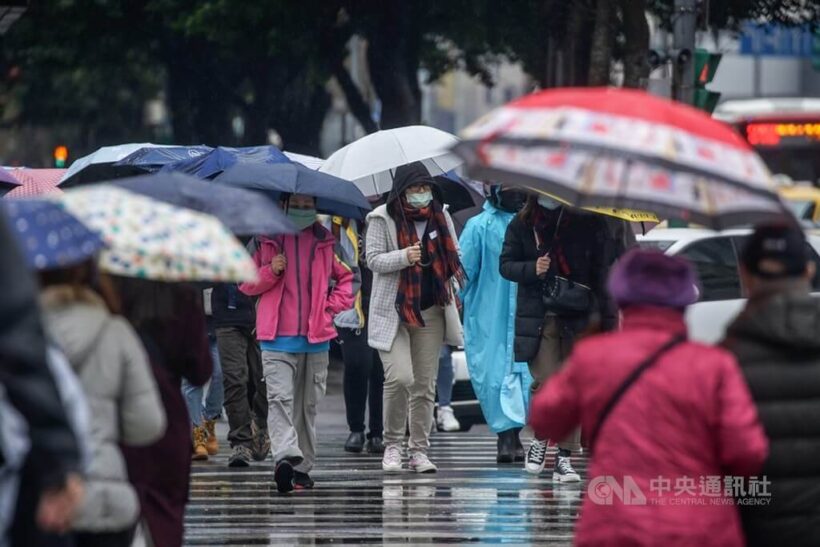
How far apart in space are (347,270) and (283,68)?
22617mm

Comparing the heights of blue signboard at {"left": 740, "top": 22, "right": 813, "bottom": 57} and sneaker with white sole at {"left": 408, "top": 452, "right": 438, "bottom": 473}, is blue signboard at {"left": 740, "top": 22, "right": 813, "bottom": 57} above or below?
above

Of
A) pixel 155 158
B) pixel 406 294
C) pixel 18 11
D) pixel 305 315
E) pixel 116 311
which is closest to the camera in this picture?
pixel 116 311

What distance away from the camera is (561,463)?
1141 centimetres

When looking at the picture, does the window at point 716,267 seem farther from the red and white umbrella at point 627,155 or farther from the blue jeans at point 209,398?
the red and white umbrella at point 627,155

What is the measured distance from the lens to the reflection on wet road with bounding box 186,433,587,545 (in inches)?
372

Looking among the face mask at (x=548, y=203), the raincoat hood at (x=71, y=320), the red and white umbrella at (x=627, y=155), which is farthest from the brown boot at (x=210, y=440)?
the raincoat hood at (x=71, y=320)

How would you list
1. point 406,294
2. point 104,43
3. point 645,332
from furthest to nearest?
point 104,43 → point 406,294 → point 645,332

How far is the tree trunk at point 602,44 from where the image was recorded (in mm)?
20156

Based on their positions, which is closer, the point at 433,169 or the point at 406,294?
the point at 406,294

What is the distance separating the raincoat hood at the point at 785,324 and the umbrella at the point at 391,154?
6.62 m

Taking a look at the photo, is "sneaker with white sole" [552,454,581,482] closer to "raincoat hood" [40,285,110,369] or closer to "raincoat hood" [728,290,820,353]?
"raincoat hood" [728,290,820,353]

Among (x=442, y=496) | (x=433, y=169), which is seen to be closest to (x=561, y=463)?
(x=442, y=496)

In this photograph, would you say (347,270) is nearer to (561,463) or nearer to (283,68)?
(561,463)

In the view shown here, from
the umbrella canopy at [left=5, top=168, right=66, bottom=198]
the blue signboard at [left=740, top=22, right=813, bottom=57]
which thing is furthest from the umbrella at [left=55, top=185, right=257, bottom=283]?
the blue signboard at [left=740, top=22, right=813, bottom=57]
